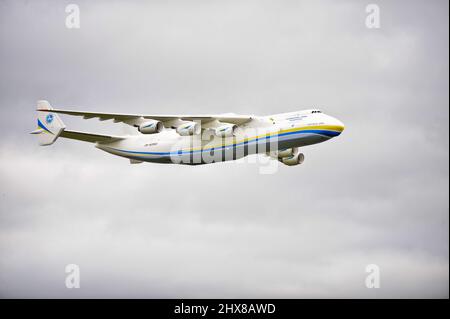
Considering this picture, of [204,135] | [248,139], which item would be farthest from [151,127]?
[248,139]

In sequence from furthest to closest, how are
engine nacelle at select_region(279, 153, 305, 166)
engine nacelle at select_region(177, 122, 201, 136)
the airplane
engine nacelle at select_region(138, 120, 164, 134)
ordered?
engine nacelle at select_region(279, 153, 305, 166), engine nacelle at select_region(138, 120, 164, 134), engine nacelle at select_region(177, 122, 201, 136), the airplane

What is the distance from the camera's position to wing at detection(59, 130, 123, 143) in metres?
44.1

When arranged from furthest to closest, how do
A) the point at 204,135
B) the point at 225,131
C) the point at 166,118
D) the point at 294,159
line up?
the point at 294,159, the point at 166,118, the point at 204,135, the point at 225,131

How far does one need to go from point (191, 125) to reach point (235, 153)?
2.70 meters

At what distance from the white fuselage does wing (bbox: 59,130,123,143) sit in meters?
2.30

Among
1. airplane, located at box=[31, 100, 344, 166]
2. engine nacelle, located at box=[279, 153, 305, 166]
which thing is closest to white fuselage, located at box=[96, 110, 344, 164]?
airplane, located at box=[31, 100, 344, 166]

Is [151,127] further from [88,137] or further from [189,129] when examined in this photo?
[88,137]

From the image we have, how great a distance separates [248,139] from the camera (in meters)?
40.3

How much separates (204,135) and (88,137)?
7.40 m

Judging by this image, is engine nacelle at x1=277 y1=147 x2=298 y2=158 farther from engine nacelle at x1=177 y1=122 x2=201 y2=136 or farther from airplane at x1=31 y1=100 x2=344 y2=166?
engine nacelle at x1=177 y1=122 x2=201 y2=136
